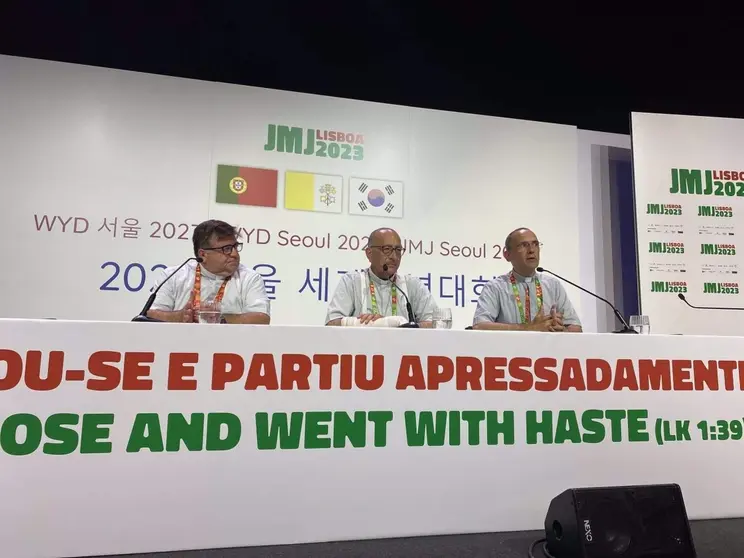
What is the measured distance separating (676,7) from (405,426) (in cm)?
351

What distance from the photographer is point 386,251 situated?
105 inches

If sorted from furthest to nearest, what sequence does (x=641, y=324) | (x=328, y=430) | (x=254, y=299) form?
(x=254, y=299)
(x=641, y=324)
(x=328, y=430)

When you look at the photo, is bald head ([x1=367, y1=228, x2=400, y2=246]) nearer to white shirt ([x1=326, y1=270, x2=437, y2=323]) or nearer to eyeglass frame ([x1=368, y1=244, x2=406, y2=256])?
eyeglass frame ([x1=368, y1=244, x2=406, y2=256])

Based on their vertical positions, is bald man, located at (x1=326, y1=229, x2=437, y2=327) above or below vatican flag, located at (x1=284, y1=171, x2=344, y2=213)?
below

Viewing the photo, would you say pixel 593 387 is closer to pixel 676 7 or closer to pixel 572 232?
A: pixel 572 232

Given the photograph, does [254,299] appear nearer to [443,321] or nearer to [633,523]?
[443,321]

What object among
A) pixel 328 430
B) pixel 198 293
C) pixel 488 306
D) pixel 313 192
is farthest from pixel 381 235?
Answer: pixel 328 430

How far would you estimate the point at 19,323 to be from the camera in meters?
1.14

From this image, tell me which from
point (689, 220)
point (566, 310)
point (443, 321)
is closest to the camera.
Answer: point (443, 321)

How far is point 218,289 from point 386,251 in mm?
897

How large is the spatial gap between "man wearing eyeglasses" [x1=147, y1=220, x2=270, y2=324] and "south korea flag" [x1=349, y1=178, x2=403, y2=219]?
1.10 meters

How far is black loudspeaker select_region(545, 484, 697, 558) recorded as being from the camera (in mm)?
1071

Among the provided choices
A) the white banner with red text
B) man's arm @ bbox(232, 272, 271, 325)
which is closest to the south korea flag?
man's arm @ bbox(232, 272, 271, 325)

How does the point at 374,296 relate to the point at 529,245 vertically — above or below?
below
